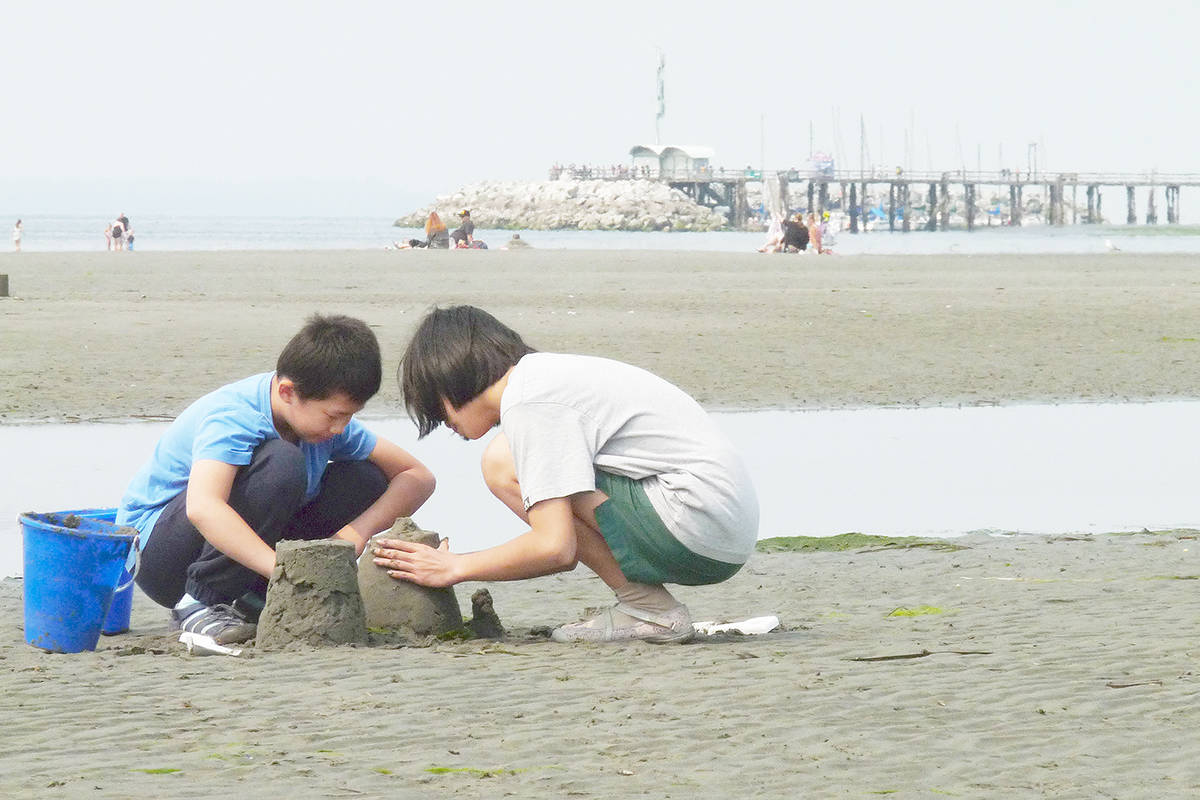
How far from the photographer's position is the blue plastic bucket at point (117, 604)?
4.79m

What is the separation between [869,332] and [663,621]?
36.0 ft

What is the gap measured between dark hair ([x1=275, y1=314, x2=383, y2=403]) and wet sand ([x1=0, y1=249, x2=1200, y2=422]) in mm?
6138

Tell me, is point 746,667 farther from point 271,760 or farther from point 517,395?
point 271,760

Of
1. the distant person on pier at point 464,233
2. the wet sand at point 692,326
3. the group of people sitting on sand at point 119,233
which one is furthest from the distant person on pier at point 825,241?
the group of people sitting on sand at point 119,233

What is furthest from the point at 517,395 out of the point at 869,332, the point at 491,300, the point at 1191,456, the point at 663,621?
the point at 491,300

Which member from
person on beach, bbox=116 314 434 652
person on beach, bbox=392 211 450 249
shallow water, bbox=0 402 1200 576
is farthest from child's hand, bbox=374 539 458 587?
person on beach, bbox=392 211 450 249

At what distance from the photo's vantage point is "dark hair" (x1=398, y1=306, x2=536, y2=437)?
4238 mm

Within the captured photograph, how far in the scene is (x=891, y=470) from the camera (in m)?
8.35

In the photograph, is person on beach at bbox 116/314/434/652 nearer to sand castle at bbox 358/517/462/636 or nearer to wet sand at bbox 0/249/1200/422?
sand castle at bbox 358/517/462/636

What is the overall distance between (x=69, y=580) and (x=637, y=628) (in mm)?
1456

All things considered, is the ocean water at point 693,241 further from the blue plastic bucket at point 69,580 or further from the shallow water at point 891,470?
the blue plastic bucket at point 69,580

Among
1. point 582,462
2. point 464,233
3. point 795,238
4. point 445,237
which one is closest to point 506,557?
point 582,462

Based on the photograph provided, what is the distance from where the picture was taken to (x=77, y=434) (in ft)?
31.2

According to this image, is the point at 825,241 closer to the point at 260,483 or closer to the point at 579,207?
the point at 260,483
